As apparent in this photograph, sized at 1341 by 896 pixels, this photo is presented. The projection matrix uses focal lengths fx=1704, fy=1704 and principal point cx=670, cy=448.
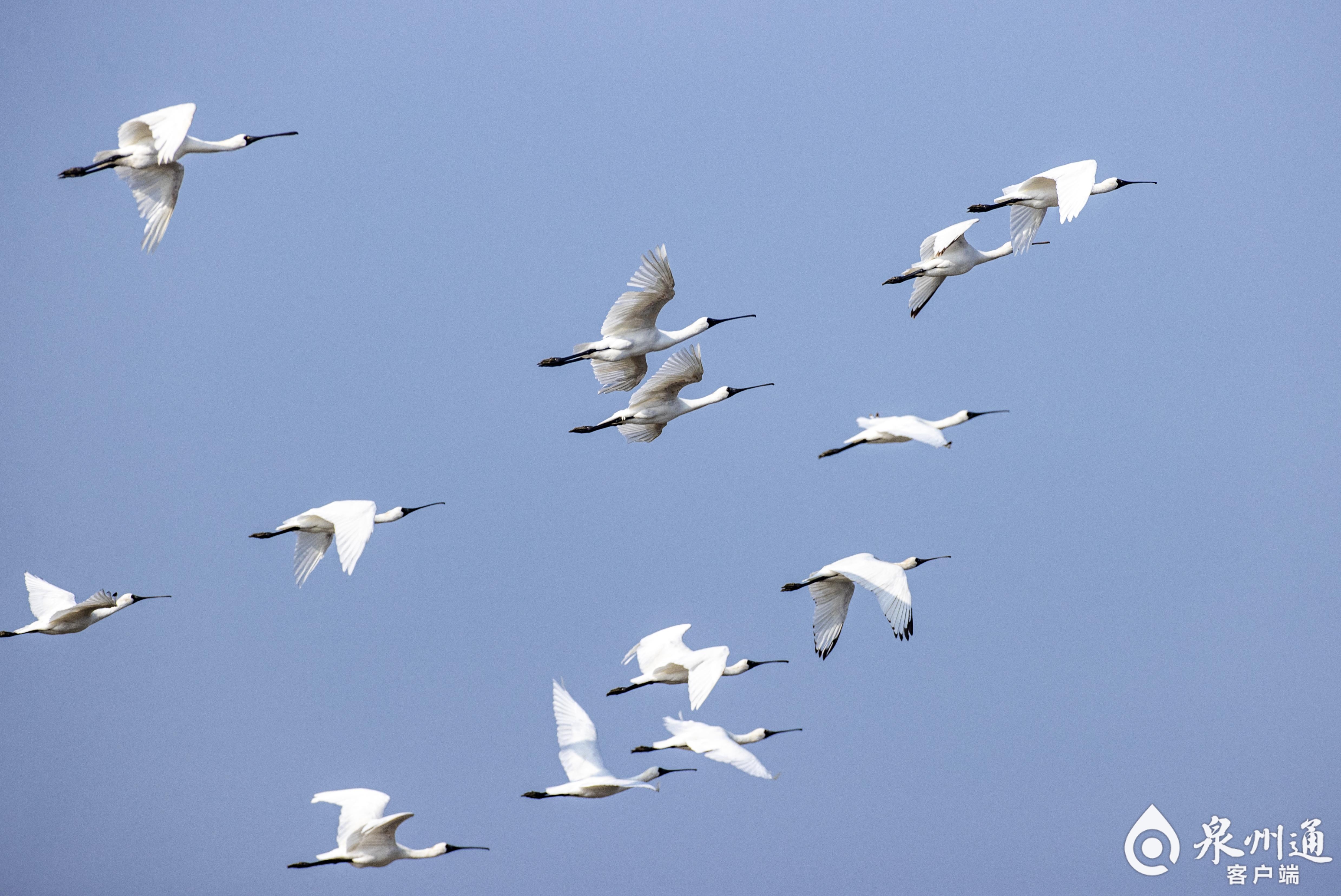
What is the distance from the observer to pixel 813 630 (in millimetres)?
25234

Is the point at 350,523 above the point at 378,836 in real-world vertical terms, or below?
above

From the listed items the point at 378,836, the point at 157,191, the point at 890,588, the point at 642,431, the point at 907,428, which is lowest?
the point at 378,836

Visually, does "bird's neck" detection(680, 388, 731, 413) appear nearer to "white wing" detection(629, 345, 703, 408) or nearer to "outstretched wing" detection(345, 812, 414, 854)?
"white wing" detection(629, 345, 703, 408)

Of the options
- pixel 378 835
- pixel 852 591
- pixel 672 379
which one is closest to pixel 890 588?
pixel 852 591

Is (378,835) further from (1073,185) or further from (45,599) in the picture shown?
(1073,185)

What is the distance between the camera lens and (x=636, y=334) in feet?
81.8

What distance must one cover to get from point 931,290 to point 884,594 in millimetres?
5439

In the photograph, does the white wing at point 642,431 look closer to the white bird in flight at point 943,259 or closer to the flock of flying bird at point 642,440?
the flock of flying bird at point 642,440

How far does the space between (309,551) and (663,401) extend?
6016mm

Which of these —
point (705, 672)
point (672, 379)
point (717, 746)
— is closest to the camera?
point (717, 746)

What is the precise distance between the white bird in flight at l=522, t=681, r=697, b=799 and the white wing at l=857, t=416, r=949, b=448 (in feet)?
18.5

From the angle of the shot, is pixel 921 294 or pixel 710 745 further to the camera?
pixel 921 294

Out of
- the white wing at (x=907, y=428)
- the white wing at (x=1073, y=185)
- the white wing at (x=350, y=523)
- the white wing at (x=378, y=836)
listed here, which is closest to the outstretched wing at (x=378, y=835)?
the white wing at (x=378, y=836)

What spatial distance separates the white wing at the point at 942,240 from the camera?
24891 mm
